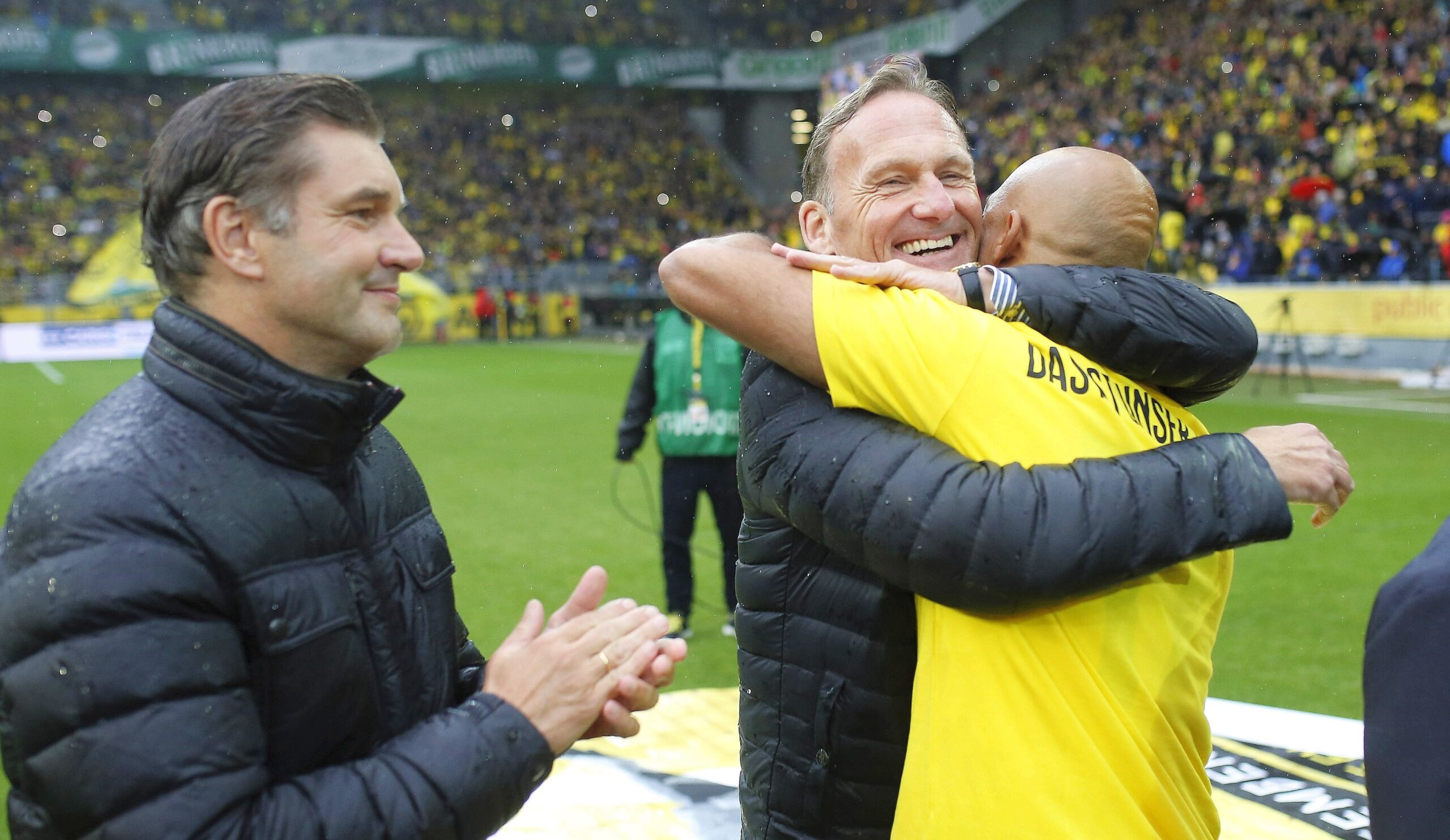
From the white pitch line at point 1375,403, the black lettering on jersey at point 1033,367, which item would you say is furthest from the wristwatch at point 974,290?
the white pitch line at point 1375,403

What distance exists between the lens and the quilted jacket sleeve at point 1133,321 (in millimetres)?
1678

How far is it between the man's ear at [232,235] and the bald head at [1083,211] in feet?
3.78

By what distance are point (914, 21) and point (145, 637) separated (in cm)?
4169

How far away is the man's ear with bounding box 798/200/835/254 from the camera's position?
84.3 inches

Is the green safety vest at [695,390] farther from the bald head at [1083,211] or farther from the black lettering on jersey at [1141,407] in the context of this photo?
the black lettering on jersey at [1141,407]

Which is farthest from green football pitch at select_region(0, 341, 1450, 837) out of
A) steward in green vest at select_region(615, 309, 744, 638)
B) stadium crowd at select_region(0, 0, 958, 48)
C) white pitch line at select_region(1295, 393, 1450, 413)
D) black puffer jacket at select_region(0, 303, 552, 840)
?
stadium crowd at select_region(0, 0, 958, 48)

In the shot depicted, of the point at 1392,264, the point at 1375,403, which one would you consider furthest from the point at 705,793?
the point at 1392,264

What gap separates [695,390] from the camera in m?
5.93

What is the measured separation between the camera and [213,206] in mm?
1487

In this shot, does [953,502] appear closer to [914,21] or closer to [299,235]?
[299,235]

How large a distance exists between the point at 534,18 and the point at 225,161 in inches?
1872

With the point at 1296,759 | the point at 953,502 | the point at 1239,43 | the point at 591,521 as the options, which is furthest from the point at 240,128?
the point at 1239,43

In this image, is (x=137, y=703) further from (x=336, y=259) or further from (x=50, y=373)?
(x=50, y=373)

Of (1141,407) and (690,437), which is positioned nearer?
(1141,407)
